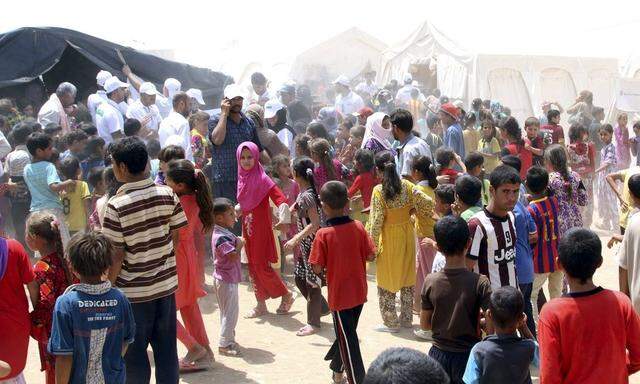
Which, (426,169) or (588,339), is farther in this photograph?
(426,169)

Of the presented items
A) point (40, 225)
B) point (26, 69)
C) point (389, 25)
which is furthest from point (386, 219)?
point (389, 25)

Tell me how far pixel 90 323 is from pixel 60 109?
7.50 m

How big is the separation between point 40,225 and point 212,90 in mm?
10658

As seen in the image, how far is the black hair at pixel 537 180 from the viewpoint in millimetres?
6281

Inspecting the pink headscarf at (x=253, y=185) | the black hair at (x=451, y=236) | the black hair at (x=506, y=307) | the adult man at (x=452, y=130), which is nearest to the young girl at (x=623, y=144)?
the adult man at (x=452, y=130)

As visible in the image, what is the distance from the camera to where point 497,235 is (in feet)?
16.6

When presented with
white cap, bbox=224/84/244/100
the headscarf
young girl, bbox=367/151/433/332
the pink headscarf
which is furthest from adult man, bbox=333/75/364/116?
young girl, bbox=367/151/433/332

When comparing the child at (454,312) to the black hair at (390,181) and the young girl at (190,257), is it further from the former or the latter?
the black hair at (390,181)

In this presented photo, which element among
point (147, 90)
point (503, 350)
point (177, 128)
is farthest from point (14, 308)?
point (147, 90)

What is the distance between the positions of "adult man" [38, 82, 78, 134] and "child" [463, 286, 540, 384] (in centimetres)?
820

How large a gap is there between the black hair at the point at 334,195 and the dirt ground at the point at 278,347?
1.44 meters

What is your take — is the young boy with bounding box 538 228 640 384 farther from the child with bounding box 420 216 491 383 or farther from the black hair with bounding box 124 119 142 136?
the black hair with bounding box 124 119 142 136

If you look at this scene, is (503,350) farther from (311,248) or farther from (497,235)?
(311,248)

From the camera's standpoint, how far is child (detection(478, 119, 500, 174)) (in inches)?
410
